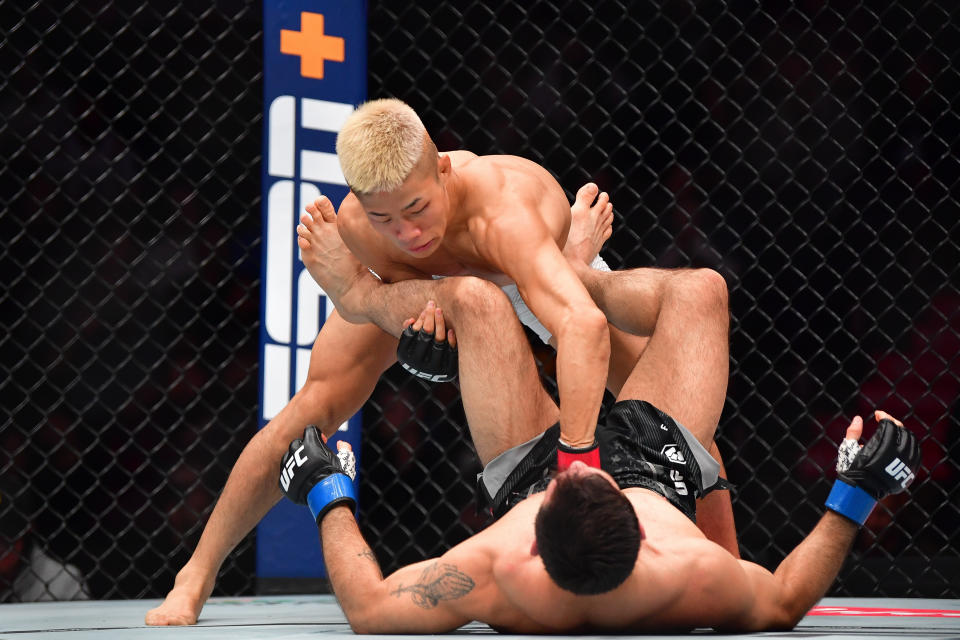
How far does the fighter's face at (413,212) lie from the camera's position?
4.61 ft

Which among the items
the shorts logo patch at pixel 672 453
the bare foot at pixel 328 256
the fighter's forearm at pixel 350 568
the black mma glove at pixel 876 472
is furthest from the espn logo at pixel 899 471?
the bare foot at pixel 328 256

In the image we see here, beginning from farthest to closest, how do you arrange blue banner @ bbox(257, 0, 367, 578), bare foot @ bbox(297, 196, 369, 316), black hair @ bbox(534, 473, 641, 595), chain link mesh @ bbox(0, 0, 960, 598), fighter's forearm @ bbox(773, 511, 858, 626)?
1. chain link mesh @ bbox(0, 0, 960, 598)
2. blue banner @ bbox(257, 0, 367, 578)
3. bare foot @ bbox(297, 196, 369, 316)
4. fighter's forearm @ bbox(773, 511, 858, 626)
5. black hair @ bbox(534, 473, 641, 595)

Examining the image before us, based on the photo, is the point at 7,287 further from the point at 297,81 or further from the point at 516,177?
the point at 516,177

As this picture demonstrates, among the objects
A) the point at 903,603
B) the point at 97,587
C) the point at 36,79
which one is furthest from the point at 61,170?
the point at 903,603

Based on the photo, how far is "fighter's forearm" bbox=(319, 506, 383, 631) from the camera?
123 cm

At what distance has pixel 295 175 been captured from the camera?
219cm

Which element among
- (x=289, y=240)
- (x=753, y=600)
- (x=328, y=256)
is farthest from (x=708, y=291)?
(x=289, y=240)

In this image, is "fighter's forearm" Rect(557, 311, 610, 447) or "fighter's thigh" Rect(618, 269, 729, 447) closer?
"fighter's forearm" Rect(557, 311, 610, 447)

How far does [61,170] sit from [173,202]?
248 millimetres

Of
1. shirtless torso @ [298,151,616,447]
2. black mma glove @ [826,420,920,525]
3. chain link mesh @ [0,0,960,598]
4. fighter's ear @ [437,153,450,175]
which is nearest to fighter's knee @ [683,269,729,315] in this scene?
shirtless torso @ [298,151,616,447]

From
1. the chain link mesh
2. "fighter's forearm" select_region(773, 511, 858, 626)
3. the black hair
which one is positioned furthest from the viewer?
the chain link mesh

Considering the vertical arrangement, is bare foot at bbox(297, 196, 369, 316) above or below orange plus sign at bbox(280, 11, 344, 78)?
below

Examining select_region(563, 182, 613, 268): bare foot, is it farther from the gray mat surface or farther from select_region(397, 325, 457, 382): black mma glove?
the gray mat surface

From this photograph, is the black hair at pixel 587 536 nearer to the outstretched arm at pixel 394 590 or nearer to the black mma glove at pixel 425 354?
the outstretched arm at pixel 394 590
